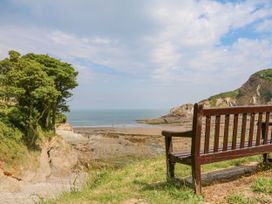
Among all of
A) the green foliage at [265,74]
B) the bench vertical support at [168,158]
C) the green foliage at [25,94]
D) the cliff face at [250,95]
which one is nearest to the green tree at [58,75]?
the green foliage at [25,94]

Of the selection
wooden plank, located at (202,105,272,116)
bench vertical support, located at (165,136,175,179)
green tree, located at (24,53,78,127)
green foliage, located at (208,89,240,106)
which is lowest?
bench vertical support, located at (165,136,175,179)

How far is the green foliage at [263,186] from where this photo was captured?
6.09 meters

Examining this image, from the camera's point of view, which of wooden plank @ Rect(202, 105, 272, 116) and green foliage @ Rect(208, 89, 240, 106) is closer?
wooden plank @ Rect(202, 105, 272, 116)

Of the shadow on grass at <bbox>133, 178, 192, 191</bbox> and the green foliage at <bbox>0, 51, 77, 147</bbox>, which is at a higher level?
the green foliage at <bbox>0, 51, 77, 147</bbox>

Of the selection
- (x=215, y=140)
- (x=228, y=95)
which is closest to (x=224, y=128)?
(x=215, y=140)

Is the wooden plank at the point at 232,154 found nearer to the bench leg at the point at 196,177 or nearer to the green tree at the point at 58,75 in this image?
the bench leg at the point at 196,177

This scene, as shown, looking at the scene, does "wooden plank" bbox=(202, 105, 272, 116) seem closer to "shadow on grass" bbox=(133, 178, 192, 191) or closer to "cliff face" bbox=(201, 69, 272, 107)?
"shadow on grass" bbox=(133, 178, 192, 191)

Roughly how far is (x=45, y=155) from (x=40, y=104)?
614 cm

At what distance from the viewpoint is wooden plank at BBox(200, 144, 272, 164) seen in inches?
245

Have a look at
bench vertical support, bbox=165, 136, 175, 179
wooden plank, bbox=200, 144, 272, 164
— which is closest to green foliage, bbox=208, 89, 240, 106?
wooden plank, bbox=200, 144, 272, 164

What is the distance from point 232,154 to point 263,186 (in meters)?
0.85

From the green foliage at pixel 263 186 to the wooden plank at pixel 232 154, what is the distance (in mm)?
649

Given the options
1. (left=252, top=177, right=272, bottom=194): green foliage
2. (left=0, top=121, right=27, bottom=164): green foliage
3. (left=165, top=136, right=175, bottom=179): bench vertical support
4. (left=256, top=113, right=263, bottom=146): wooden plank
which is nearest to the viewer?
(left=252, top=177, right=272, bottom=194): green foliage

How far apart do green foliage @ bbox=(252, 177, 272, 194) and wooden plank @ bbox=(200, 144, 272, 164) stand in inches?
25.5
